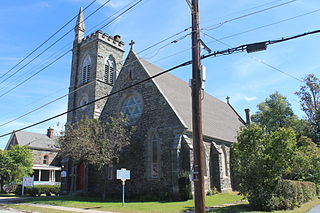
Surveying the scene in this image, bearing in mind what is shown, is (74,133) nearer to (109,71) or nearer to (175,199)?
(175,199)

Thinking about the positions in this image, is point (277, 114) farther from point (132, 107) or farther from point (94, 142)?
point (94, 142)

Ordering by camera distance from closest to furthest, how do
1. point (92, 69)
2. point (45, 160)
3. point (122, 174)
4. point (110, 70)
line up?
point (122, 174)
point (92, 69)
point (110, 70)
point (45, 160)

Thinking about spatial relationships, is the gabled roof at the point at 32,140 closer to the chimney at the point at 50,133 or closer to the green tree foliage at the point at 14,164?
the chimney at the point at 50,133

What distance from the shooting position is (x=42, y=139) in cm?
4662

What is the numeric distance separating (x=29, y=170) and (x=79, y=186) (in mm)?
10810

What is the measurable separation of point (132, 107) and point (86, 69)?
11.1 meters

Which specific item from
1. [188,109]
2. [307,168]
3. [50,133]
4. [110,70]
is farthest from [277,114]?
[50,133]

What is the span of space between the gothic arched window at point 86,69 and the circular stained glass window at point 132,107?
8.99 m

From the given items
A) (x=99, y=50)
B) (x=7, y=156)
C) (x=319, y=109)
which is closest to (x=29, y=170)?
(x=7, y=156)

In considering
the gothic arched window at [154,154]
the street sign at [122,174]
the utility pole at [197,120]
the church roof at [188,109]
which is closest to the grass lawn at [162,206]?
the street sign at [122,174]

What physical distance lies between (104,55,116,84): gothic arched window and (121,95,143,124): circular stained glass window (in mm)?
8069

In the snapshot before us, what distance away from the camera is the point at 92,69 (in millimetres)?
30875

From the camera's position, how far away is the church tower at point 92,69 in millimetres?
29844

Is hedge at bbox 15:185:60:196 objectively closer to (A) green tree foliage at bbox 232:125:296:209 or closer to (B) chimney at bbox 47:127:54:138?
(B) chimney at bbox 47:127:54:138
